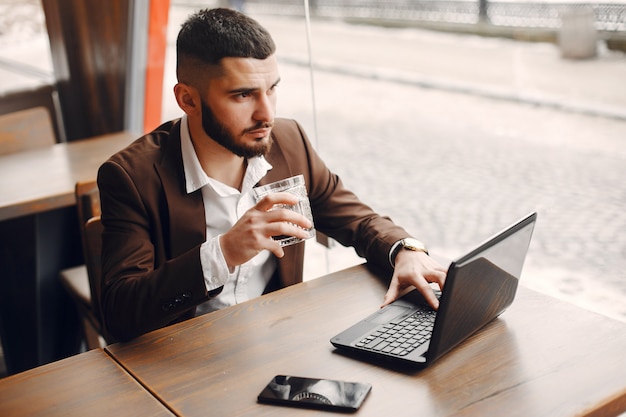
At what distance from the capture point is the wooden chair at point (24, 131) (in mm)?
3447

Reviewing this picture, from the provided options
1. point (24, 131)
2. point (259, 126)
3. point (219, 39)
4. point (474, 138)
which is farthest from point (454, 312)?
point (24, 131)

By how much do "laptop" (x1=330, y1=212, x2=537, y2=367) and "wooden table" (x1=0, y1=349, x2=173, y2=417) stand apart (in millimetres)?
405

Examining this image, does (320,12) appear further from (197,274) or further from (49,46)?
(197,274)

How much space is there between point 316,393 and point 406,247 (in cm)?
61

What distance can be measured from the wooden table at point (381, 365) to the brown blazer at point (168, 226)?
88 millimetres

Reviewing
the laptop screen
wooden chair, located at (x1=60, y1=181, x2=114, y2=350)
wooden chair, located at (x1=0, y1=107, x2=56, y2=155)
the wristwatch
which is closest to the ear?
wooden chair, located at (x1=60, y1=181, x2=114, y2=350)

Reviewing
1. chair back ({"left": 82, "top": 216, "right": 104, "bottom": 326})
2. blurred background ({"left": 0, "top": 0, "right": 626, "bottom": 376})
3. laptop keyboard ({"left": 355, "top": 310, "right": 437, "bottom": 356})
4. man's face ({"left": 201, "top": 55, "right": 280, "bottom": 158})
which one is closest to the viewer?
laptop keyboard ({"left": 355, "top": 310, "right": 437, "bottom": 356})

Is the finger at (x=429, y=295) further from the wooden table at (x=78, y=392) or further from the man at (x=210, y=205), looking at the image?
the wooden table at (x=78, y=392)

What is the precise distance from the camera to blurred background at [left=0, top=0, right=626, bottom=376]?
105 inches

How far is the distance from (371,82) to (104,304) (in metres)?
3.44

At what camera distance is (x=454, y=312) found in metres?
1.38

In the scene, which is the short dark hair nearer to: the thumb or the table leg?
the thumb

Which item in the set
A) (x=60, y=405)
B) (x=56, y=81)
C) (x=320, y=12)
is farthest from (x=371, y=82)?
(x=60, y=405)

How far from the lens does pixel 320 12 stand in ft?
13.6
